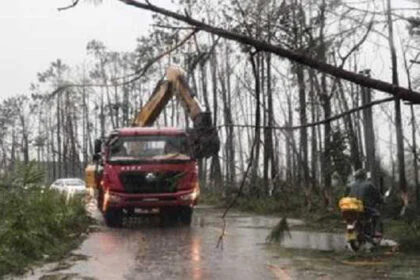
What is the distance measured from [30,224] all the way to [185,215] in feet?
25.8

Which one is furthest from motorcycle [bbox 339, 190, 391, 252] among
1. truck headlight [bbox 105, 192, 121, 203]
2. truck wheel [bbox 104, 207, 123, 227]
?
truck wheel [bbox 104, 207, 123, 227]

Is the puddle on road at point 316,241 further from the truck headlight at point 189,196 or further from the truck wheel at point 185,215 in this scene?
the truck wheel at point 185,215

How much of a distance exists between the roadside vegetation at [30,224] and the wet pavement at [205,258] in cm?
42

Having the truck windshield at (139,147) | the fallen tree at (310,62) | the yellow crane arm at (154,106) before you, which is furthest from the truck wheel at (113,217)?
the fallen tree at (310,62)

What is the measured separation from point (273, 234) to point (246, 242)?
9.80 meters

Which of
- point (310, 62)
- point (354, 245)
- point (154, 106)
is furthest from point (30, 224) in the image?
point (154, 106)

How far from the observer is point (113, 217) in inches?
851

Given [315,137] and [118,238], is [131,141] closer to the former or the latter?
[118,238]

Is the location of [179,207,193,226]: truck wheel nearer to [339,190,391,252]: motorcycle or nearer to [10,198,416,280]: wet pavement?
[10,198,416,280]: wet pavement

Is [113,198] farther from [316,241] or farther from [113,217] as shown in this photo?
[316,241]

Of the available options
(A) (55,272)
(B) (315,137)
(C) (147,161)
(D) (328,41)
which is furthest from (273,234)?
(B) (315,137)

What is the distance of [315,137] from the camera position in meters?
31.8

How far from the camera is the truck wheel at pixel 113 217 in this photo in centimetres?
2139

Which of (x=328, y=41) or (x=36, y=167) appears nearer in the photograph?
(x=328, y=41)
